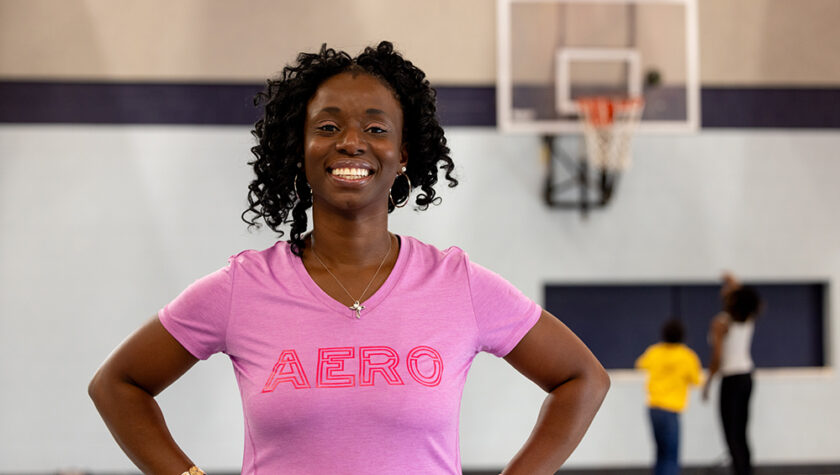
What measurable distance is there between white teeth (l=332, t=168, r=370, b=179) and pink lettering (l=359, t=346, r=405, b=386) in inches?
12.1

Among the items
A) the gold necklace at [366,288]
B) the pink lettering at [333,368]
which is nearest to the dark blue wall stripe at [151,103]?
the gold necklace at [366,288]

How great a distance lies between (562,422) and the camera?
5.80ft

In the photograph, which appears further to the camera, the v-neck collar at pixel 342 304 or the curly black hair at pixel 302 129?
the curly black hair at pixel 302 129

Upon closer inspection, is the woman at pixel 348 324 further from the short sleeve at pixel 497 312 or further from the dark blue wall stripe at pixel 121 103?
the dark blue wall stripe at pixel 121 103

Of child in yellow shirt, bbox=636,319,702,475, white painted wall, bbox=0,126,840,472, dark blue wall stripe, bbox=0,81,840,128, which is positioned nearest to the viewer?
child in yellow shirt, bbox=636,319,702,475

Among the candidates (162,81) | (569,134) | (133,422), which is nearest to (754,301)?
(569,134)

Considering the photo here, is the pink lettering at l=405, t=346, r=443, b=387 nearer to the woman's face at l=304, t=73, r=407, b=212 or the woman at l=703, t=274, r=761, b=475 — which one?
the woman's face at l=304, t=73, r=407, b=212

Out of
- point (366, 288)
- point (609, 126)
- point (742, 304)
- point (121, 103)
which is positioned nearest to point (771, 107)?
point (609, 126)

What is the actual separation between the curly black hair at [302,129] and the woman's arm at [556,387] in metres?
0.37

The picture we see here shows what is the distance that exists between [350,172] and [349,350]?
317 mm

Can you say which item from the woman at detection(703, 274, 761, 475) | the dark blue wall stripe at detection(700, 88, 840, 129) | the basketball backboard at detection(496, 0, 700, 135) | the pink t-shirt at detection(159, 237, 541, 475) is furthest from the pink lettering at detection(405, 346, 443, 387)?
the dark blue wall stripe at detection(700, 88, 840, 129)

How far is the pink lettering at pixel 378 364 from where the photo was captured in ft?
4.89

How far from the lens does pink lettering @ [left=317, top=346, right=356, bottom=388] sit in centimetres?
148

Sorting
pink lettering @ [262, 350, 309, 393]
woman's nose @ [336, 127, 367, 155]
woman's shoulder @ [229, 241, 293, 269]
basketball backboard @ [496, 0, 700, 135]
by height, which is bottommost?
pink lettering @ [262, 350, 309, 393]
